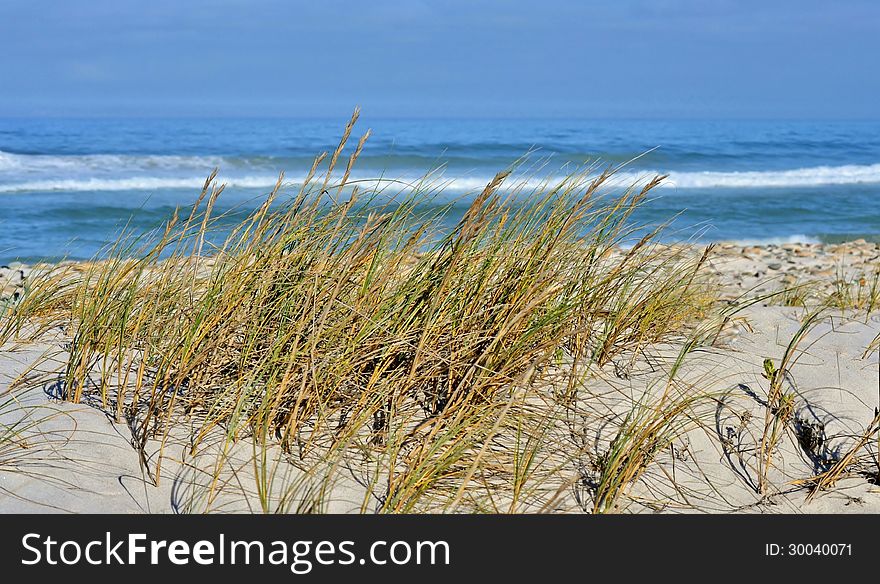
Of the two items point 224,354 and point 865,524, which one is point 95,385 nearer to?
point 224,354

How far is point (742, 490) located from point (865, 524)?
0.36 m

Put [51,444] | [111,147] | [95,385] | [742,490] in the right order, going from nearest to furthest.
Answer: [51,444]
[742,490]
[95,385]
[111,147]

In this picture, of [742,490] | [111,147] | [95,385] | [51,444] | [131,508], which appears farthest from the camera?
[111,147]

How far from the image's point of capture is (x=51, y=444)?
7.97 feet

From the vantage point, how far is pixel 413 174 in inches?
764

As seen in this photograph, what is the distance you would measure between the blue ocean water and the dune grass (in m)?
4.88

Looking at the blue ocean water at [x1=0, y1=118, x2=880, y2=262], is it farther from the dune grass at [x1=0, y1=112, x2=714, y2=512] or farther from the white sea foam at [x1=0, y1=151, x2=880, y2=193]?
the dune grass at [x1=0, y1=112, x2=714, y2=512]

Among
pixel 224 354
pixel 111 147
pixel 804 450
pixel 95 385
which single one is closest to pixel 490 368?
pixel 224 354

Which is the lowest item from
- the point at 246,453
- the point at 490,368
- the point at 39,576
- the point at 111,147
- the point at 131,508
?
the point at 39,576

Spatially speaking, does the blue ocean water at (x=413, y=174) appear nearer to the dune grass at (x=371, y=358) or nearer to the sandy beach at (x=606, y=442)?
the sandy beach at (x=606, y=442)

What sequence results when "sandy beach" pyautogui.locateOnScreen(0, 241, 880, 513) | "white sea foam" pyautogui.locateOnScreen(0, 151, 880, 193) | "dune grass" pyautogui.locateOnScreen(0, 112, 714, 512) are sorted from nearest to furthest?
"sandy beach" pyautogui.locateOnScreen(0, 241, 880, 513) → "dune grass" pyautogui.locateOnScreen(0, 112, 714, 512) → "white sea foam" pyautogui.locateOnScreen(0, 151, 880, 193)

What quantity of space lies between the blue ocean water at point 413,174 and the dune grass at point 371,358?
488cm

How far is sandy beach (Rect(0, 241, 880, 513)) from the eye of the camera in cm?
227

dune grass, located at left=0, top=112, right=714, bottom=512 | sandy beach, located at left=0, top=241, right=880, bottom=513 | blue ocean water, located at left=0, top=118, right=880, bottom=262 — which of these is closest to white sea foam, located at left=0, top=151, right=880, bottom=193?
blue ocean water, located at left=0, top=118, right=880, bottom=262
